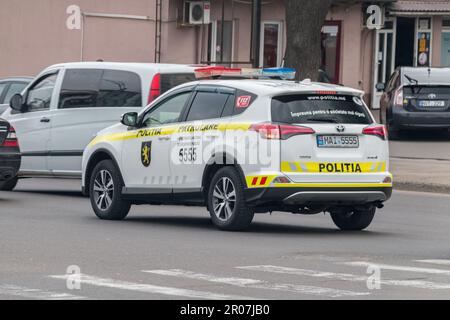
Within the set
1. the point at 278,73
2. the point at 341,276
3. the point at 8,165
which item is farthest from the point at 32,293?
the point at 8,165

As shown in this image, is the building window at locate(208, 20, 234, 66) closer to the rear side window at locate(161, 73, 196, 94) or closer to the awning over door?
the awning over door

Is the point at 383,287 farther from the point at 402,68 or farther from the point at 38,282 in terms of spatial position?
the point at 402,68

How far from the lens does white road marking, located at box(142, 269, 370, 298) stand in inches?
390

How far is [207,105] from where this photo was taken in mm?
15109

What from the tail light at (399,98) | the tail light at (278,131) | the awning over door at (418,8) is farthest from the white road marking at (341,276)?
the awning over door at (418,8)

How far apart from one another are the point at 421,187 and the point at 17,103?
21.6ft

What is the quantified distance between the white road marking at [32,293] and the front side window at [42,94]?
32.7 ft

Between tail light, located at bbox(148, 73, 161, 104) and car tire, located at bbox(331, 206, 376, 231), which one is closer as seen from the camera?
car tire, located at bbox(331, 206, 376, 231)

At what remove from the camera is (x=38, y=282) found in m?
10.3

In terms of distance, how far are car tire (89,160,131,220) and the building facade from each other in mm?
20051

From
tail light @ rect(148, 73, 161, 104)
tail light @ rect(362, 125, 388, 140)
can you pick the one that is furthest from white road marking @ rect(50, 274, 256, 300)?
tail light @ rect(148, 73, 161, 104)

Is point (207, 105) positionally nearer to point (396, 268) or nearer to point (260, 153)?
point (260, 153)

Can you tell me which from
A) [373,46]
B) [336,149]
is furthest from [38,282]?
[373,46]

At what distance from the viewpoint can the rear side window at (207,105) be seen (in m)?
14.9
